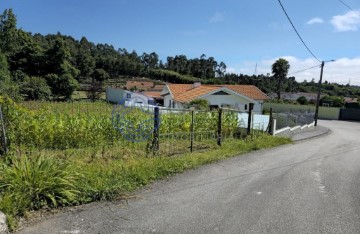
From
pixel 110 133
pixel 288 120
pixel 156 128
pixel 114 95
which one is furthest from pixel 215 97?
pixel 114 95

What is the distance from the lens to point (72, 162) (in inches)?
263

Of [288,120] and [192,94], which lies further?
[192,94]

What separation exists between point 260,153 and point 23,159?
27.8 feet

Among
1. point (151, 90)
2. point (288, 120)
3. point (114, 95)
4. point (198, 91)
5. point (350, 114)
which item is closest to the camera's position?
point (288, 120)

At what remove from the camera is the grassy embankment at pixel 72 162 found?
193 inches

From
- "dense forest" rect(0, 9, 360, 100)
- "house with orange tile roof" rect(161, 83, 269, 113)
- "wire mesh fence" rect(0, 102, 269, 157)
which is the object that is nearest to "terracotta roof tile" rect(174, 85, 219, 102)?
"house with orange tile roof" rect(161, 83, 269, 113)

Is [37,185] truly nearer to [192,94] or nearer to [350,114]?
[192,94]

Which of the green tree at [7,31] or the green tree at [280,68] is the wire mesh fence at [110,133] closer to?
the green tree at [7,31]

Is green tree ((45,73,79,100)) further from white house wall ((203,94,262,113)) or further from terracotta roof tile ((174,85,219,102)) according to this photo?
white house wall ((203,94,262,113))

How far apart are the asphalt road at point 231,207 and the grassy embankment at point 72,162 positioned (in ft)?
1.26

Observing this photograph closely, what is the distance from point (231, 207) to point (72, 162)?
12.2ft

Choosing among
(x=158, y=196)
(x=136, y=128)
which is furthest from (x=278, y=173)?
(x=136, y=128)

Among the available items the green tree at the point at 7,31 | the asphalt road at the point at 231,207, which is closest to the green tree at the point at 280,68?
the green tree at the point at 7,31

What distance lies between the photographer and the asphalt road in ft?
14.7
